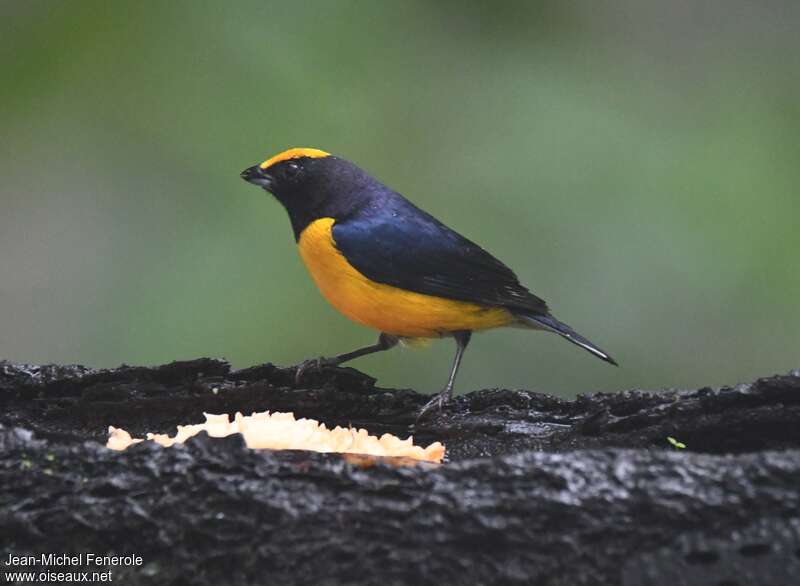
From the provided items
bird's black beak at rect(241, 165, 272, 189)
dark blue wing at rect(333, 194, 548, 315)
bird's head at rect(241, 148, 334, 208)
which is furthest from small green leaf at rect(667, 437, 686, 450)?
bird's black beak at rect(241, 165, 272, 189)

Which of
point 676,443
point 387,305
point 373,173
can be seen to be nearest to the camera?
point 676,443

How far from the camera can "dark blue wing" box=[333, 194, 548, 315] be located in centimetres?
376

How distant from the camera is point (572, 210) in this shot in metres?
4.78

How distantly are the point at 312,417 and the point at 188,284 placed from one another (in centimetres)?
162

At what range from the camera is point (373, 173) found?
4.95m

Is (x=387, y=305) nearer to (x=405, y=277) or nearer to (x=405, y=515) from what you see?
(x=405, y=277)

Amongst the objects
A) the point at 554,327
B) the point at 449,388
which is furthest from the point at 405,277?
the point at 554,327

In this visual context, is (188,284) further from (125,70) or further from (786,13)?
(786,13)

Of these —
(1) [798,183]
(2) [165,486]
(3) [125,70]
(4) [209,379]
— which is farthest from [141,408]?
(1) [798,183]

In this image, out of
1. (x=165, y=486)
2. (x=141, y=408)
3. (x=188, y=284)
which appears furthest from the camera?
(x=188, y=284)

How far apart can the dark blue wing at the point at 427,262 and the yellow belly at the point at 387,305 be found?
0.09 feet

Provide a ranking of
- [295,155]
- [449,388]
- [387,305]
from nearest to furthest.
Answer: [449,388], [387,305], [295,155]

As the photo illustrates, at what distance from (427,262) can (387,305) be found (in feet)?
0.66

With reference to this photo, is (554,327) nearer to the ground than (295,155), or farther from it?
nearer to the ground
